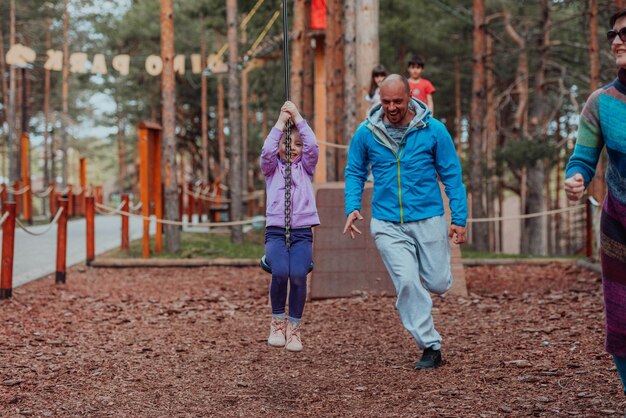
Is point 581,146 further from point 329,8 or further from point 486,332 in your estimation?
point 329,8

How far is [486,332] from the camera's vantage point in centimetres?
817

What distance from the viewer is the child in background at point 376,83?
11398 mm

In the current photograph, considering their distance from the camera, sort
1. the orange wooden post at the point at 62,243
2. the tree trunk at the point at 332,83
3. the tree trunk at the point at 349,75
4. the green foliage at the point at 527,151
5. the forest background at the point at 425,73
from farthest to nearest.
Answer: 1. the green foliage at the point at 527,151
2. the forest background at the point at 425,73
3. the tree trunk at the point at 332,83
4. the tree trunk at the point at 349,75
5. the orange wooden post at the point at 62,243

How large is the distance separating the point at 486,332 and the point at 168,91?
10.9 m

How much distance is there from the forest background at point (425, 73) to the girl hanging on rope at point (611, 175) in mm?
8358

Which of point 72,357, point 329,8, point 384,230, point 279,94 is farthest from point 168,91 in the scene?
point 279,94

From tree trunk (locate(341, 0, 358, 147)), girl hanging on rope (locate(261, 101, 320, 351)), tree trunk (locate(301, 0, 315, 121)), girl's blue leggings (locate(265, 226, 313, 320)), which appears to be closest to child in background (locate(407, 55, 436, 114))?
tree trunk (locate(341, 0, 358, 147))

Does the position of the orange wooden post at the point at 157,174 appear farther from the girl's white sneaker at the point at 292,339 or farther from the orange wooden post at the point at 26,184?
the orange wooden post at the point at 26,184

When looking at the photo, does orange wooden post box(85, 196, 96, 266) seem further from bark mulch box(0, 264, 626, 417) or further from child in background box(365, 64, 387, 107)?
child in background box(365, 64, 387, 107)

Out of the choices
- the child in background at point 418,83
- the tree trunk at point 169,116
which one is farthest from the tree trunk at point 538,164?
the child in background at point 418,83

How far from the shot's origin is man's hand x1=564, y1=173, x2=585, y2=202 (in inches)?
165

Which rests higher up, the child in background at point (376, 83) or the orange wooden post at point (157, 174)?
the child in background at point (376, 83)

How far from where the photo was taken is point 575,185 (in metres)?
4.18

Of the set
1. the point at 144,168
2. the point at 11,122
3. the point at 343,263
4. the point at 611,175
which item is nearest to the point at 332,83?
the point at 144,168
